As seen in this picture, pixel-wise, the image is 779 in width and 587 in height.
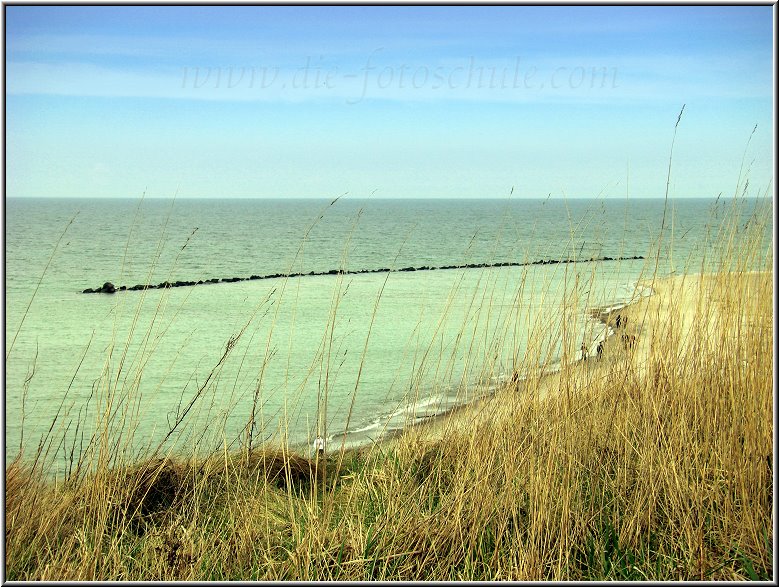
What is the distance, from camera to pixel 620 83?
2682 mm

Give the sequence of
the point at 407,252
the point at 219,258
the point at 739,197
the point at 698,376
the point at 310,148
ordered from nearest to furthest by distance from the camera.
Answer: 1. the point at 698,376
2. the point at 739,197
3. the point at 310,148
4. the point at 219,258
5. the point at 407,252

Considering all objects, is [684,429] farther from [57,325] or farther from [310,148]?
[57,325]

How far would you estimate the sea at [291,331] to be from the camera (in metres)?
2.76

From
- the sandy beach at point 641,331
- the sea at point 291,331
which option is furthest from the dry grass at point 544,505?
the sea at point 291,331

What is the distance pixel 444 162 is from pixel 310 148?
64cm

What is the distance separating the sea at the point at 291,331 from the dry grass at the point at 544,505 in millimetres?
202

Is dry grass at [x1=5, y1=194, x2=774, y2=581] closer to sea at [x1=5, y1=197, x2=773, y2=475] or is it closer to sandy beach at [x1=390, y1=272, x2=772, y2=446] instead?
sandy beach at [x1=390, y1=272, x2=772, y2=446]

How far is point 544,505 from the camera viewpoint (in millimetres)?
2082

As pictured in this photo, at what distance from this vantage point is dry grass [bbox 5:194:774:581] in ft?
6.82

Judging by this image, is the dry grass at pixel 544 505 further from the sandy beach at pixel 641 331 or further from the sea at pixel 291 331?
the sea at pixel 291 331

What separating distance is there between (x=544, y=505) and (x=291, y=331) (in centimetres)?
149

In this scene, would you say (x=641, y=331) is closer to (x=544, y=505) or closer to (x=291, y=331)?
(x=544, y=505)

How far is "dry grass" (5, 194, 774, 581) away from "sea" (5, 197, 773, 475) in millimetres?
202

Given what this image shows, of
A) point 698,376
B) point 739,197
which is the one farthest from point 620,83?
point 698,376
